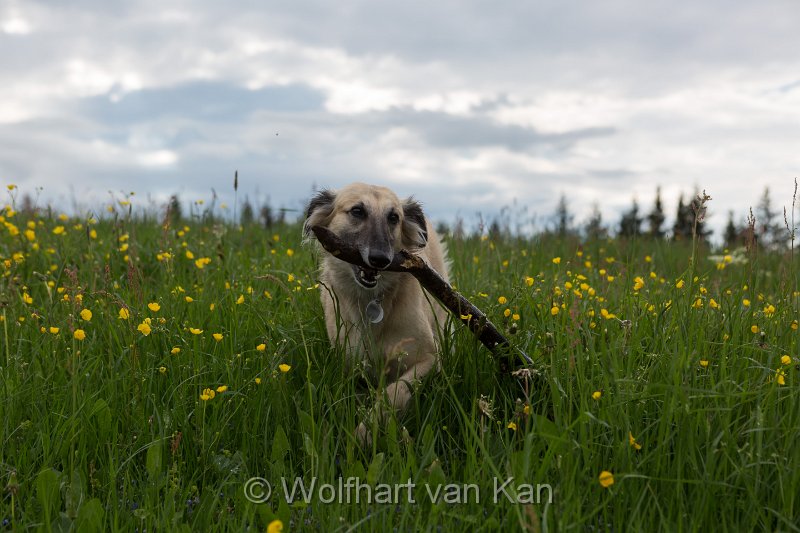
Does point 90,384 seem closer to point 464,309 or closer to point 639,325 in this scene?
point 464,309

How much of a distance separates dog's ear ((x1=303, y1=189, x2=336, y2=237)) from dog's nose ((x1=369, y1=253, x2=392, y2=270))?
1030 millimetres

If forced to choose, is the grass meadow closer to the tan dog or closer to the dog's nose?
the tan dog

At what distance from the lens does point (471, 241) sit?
25.2ft

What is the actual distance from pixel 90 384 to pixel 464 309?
1.94 m

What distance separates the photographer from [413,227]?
470 cm

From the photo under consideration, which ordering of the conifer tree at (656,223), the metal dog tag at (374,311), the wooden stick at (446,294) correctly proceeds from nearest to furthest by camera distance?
1. the wooden stick at (446,294)
2. the metal dog tag at (374,311)
3. the conifer tree at (656,223)

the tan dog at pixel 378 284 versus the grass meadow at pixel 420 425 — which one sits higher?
the tan dog at pixel 378 284

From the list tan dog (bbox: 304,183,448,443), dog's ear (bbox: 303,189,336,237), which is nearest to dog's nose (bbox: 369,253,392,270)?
tan dog (bbox: 304,183,448,443)

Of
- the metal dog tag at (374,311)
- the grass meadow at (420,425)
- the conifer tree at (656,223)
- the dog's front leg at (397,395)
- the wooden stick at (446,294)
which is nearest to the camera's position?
the grass meadow at (420,425)

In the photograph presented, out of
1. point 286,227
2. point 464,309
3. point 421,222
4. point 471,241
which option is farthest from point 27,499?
point 286,227

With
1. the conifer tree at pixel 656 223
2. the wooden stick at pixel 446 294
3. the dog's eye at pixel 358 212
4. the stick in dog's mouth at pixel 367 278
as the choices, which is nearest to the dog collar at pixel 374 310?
the stick in dog's mouth at pixel 367 278

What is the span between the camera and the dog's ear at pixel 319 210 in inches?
187

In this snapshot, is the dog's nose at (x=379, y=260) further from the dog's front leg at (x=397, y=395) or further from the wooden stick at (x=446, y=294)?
the dog's front leg at (x=397, y=395)

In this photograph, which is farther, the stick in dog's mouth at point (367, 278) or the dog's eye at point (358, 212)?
the dog's eye at point (358, 212)
